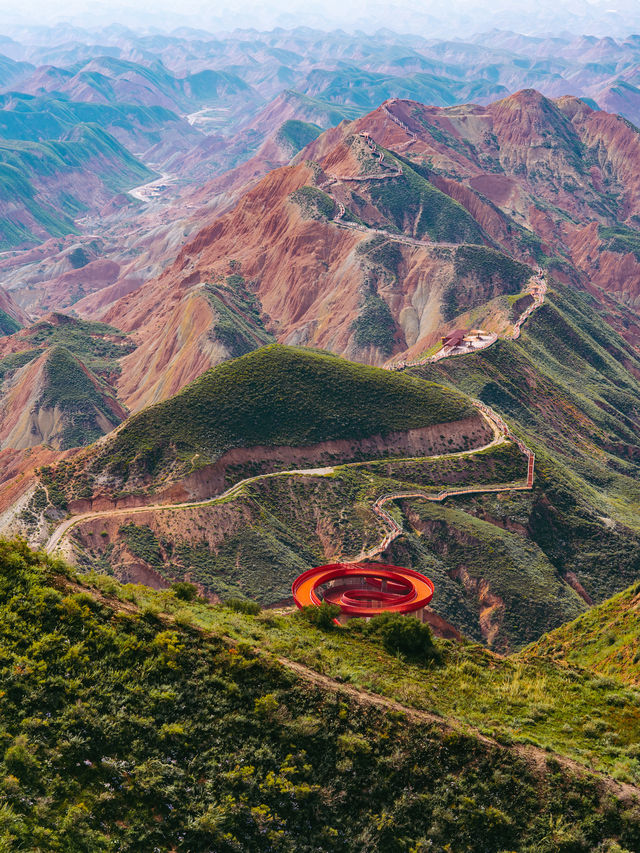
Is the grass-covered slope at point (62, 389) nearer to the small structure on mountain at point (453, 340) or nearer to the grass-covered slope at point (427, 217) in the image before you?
the small structure on mountain at point (453, 340)

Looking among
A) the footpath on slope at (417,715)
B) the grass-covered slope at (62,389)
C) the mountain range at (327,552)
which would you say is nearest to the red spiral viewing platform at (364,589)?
the mountain range at (327,552)

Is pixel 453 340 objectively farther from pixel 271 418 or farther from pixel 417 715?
pixel 417 715

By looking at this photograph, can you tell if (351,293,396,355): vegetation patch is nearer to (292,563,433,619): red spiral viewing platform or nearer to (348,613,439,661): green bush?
(292,563,433,619): red spiral viewing platform

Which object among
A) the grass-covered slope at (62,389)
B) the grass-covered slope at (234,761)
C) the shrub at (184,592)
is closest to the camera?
the grass-covered slope at (234,761)

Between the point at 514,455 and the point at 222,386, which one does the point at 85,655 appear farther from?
the point at 514,455

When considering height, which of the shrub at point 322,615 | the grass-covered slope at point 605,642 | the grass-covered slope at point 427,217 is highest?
the grass-covered slope at point 427,217

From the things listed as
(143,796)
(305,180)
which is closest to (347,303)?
(305,180)

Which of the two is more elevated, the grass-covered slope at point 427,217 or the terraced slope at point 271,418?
the grass-covered slope at point 427,217

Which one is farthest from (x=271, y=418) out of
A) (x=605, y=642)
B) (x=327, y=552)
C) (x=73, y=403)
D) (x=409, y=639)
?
(x=73, y=403)
